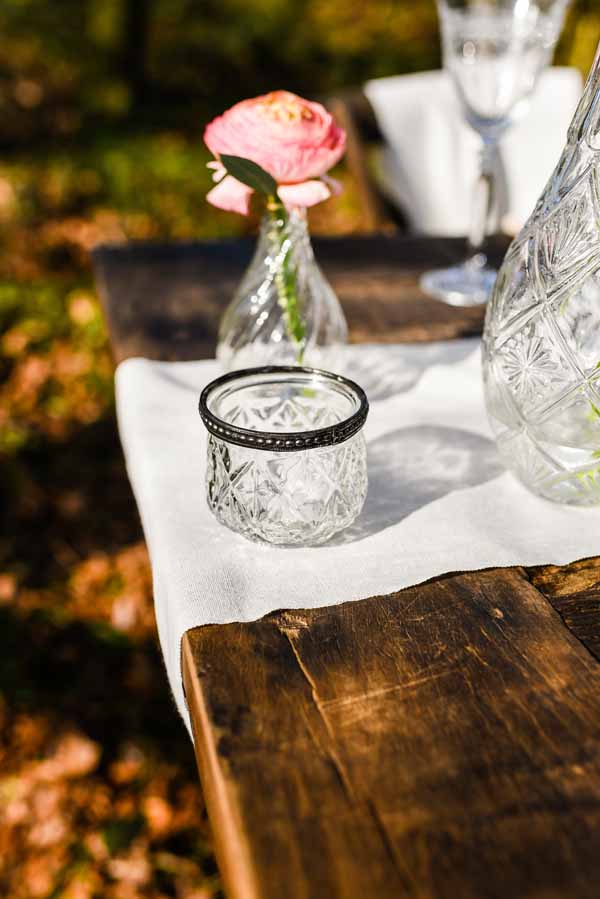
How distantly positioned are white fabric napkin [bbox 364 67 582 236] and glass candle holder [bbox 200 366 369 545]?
3.75ft

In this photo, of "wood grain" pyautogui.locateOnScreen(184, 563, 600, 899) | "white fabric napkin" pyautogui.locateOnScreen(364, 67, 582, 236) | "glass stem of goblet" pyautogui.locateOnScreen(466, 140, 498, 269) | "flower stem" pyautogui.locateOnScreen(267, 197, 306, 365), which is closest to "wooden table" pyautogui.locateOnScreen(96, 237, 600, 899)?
"wood grain" pyautogui.locateOnScreen(184, 563, 600, 899)

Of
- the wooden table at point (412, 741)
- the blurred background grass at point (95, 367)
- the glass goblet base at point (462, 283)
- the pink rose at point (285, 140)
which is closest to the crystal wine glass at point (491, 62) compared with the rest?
the glass goblet base at point (462, 283)

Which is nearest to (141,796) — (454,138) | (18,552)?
(18,552)

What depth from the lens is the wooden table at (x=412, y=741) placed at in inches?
17.4

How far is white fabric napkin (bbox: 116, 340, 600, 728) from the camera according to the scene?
65cm

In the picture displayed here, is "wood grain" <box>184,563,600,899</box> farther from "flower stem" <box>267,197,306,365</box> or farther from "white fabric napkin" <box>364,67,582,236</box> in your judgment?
"white fabric napkin" <box>364,67,582,236</box>

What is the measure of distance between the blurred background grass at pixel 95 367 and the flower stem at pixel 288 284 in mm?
918

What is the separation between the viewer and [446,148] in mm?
1777

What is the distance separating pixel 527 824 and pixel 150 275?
1.01 metres

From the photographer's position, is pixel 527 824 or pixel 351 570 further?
pixel 351 570

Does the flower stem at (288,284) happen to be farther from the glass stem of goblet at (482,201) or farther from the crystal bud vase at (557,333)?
the glass stem of goblet at (482,201)

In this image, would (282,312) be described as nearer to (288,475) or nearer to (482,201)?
(288,475)

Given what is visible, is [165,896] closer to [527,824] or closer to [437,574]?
[437,574]

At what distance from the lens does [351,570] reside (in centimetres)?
67
